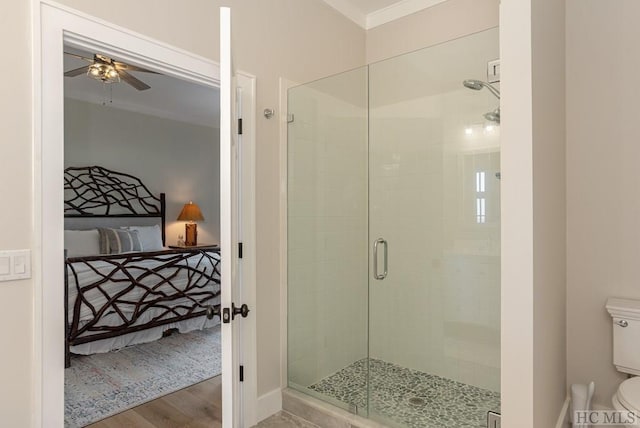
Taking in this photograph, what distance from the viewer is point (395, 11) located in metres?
3.02

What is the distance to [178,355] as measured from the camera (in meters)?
3.42

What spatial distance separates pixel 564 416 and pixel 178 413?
228 centimetres

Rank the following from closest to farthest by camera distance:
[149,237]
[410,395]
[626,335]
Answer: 1. [626,335]
2. [410,395]
3. [149,237]

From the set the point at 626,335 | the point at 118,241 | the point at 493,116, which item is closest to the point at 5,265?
the point at 493,116

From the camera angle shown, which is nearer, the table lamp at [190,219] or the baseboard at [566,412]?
the baseboard at [566,412]

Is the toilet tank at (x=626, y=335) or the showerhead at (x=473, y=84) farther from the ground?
the showerhead at (x=473, y=84)

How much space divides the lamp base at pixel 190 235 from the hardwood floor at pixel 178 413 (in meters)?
3.15

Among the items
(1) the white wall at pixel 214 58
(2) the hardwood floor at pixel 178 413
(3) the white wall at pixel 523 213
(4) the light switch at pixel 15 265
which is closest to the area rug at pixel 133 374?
(2) the hardwood floor at pixel 178 413

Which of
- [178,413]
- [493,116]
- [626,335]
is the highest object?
[493,116]

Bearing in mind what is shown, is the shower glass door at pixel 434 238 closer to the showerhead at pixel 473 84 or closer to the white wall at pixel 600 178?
the showerhead at pixel 473 84

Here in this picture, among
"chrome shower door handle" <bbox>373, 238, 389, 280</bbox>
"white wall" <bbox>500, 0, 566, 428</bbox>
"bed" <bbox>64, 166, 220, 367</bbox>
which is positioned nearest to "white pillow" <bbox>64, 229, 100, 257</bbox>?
"bed" <bbox>64, 166, 220, 367</bbox>

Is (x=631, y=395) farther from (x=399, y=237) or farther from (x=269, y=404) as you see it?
(x=269, y=404)

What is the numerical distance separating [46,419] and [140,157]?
14.3 feet

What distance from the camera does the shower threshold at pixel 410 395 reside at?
2188 millimetres
